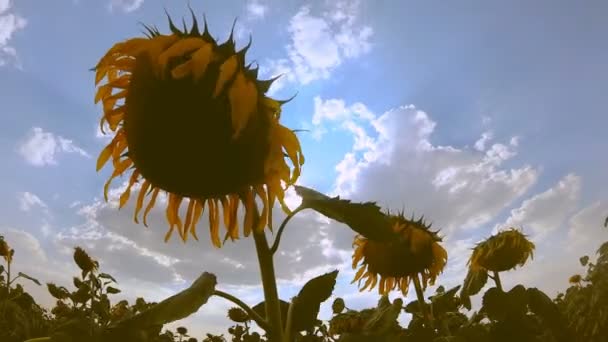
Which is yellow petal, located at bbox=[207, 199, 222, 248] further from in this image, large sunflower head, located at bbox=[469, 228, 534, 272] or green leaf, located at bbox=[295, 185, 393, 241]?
large sunflower head, located at bbox=[469, 228, 534, 272]

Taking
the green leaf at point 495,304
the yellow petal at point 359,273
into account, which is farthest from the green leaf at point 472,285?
the green leaf at point 495,304

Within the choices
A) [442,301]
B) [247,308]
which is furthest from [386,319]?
[442,301]

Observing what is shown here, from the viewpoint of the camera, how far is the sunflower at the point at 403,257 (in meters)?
4.59

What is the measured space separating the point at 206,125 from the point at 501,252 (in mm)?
4120

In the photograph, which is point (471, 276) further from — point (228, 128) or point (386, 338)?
point (228, 128)

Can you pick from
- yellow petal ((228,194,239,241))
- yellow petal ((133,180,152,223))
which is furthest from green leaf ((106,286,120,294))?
yellow petal ((228,194,239,241))

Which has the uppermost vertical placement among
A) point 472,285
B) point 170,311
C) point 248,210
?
point 472,285

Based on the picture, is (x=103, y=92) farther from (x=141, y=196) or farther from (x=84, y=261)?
(x=84, y=261)

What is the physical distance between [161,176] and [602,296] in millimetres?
2754

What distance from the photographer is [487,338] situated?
279 cm

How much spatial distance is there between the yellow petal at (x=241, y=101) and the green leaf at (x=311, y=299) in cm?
67

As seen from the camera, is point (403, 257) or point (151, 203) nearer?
point (151, 203)

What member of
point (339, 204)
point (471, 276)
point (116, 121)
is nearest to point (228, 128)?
point (339, 204)

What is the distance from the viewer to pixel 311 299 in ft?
7.21
